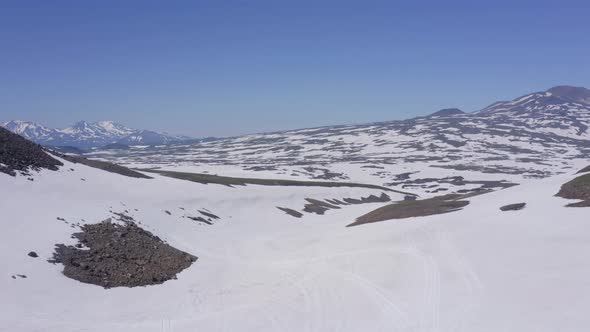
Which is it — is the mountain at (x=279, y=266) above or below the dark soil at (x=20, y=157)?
below

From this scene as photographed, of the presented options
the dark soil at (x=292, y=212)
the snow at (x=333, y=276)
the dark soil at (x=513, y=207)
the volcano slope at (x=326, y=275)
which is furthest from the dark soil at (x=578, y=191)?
the dark soil at (x=292, y=212)

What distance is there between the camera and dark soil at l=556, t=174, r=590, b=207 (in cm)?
3564

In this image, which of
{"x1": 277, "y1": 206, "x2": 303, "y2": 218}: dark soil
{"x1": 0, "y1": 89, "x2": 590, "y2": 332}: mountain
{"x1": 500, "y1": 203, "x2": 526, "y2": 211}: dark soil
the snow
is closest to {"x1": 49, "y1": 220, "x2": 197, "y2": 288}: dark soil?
{"x1": 0, "y1": 89, "x2": 590, "y2": 332}: mountain

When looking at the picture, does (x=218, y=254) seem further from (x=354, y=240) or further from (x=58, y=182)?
(x=58, y=182)

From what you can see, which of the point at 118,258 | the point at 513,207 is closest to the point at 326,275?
the point at 118,258

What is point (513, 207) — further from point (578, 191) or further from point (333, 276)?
point (333, 276)

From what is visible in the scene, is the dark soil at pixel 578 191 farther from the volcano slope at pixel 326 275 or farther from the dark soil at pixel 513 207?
the dark soil at pixel 513 207

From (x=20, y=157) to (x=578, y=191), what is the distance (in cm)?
5408

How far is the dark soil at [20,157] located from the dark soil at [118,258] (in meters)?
14.7

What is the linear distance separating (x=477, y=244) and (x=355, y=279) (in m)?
9.65

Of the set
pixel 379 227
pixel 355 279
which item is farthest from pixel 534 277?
pixel 379 227

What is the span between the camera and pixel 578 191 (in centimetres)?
3888

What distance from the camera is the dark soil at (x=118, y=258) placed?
24.4 meters

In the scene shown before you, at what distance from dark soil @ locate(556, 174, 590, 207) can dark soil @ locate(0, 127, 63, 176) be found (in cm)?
4929
